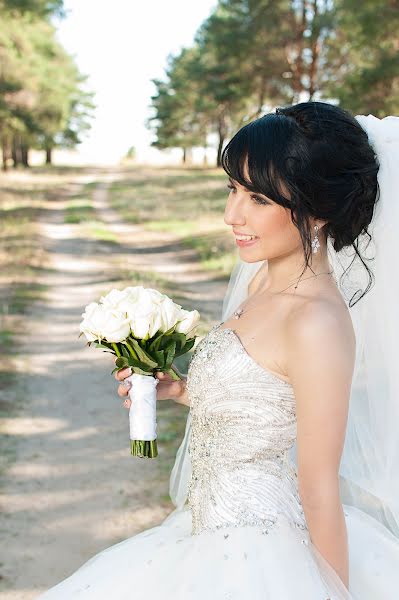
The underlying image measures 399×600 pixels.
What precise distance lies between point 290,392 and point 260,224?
56 cm

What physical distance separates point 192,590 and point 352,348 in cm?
92

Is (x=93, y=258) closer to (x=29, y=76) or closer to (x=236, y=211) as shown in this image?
(x=236, y=211)

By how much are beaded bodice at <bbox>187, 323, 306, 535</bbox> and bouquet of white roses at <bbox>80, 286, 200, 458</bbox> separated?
16 cm

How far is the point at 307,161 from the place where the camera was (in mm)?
2195

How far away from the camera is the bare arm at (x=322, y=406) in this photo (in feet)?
6.79

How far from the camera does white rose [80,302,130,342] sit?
248 cm

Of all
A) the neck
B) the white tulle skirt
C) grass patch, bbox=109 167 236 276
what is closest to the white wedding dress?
the white tulle skirt

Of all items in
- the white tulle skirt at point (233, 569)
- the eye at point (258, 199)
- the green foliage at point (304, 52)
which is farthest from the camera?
the green foliage at point (304, 52)

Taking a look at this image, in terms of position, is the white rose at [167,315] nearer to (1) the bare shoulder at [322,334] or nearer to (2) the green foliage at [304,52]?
(1) the bare shoulder at [322,334]

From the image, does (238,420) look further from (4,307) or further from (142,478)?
(4,307)

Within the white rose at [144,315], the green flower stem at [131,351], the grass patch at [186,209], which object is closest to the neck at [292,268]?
the white rose at [144,315]

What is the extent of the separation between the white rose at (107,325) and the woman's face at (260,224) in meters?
0.49

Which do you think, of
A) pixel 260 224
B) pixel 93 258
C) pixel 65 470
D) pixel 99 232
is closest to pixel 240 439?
pixel 260 224

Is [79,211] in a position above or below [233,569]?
below
